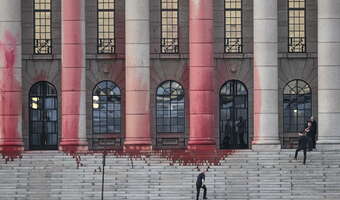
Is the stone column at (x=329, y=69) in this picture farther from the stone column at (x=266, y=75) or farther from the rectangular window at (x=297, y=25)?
the rectangular window at (x=297, y=25)

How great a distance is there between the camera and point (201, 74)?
5689 inches

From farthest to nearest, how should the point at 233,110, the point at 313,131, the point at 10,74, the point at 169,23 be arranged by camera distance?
the point at 233,110 → the point at 169,23 → the point at 10,74 → the point at 313,131

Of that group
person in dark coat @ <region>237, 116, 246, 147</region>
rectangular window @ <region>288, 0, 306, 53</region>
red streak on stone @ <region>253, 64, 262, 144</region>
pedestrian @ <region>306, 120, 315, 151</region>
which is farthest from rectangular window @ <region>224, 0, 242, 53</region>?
pedestrian @ <region>306, 120, 315, 151</region>

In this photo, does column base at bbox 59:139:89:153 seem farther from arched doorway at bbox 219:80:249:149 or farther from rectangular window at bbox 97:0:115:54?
arched doorway at bbox 219:80:249:149

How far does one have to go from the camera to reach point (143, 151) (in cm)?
14375

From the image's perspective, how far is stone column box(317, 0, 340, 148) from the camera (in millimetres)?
144875

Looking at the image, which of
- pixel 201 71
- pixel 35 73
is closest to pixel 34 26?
pixel 35 73

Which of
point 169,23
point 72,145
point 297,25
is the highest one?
point 169,23

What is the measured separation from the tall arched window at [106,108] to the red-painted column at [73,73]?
320 inches

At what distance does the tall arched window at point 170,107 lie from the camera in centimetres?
15312

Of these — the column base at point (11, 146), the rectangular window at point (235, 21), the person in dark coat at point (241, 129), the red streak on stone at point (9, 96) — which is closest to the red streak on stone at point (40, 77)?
the red streak on stone at point (9, 96)

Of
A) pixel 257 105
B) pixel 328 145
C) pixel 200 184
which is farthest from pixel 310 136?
pixel 200 184

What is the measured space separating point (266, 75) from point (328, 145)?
6151mm

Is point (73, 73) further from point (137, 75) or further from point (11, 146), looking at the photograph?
point (11, 146)
